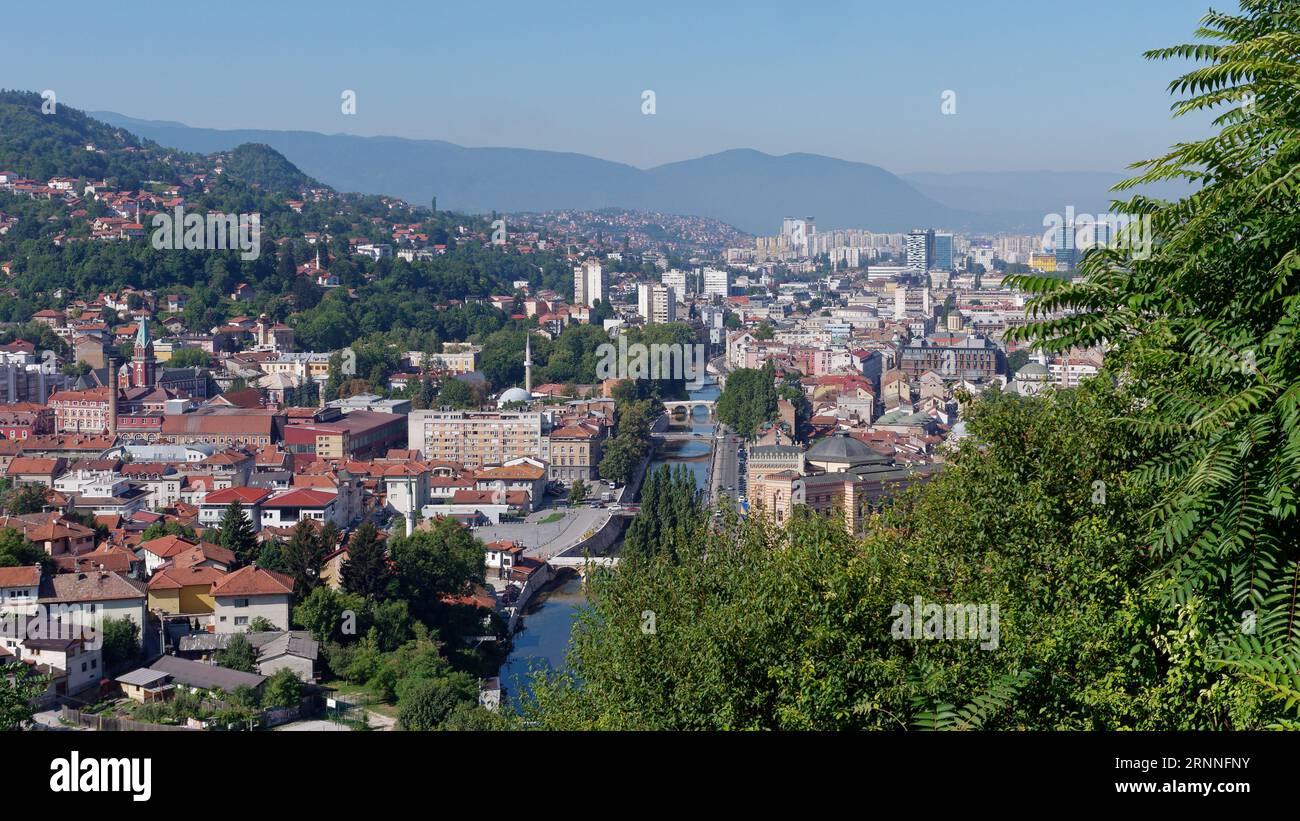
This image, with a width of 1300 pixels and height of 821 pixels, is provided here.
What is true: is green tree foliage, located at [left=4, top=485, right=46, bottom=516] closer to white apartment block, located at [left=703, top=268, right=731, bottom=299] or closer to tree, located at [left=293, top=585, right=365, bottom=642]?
tree, located at [left=293, top=585, right=365, bottom=642]

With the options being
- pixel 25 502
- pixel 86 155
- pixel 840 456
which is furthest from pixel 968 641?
pixel 86 155

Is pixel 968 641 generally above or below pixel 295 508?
above

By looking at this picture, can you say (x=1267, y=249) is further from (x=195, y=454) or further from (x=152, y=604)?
(x=195, y=454)

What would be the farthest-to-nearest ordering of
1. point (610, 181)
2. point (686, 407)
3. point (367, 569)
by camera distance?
1. point (610, 181)
2. point (686, 407)
3. point (367, 569)

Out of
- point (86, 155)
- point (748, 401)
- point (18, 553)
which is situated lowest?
point (18, 553)

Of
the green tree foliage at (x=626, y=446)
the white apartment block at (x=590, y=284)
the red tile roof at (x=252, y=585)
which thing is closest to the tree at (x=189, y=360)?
the green tree foliage at (x=626, y=446)

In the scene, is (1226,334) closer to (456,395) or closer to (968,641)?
(968,641)

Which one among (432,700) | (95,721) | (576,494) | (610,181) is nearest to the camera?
(95,721)
